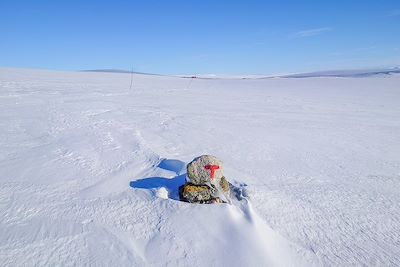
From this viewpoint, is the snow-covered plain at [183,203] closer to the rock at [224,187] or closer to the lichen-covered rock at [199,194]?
the lichen-covered rock at [199,194]

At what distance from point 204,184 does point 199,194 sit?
5.7 inches

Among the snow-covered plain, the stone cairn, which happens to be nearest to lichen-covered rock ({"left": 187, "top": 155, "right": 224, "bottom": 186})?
the stone cairn

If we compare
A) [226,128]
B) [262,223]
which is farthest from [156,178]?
[226,128]

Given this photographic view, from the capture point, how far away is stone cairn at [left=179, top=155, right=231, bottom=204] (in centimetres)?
363

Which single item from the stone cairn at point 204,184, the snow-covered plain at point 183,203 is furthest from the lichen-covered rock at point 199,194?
the snow-covered plain at point 183,203

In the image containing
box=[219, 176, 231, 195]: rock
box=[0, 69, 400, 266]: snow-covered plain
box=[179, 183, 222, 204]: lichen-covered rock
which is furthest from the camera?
box=[219, 176, 231, 195]: rock

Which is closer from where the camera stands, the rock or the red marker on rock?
the red marker on rock

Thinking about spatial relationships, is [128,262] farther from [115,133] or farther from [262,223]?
[115,133]

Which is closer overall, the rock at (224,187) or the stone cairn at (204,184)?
the stone cairn at (204,184)

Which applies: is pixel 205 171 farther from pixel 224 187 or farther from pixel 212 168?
pixel 224 187

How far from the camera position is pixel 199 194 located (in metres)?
3.64

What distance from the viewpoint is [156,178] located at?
4.36m

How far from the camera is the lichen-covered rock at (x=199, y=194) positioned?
362cm

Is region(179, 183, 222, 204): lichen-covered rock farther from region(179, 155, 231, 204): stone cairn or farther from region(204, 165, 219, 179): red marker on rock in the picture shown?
region(204, 165, 219, 179): red marker on rock
